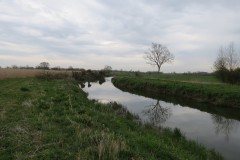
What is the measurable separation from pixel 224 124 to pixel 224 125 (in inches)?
12.4

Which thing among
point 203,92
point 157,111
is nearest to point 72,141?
point 157,111

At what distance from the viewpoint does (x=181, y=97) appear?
1202 inches

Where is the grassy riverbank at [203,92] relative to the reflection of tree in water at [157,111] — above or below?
above

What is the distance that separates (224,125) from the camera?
16.2 m

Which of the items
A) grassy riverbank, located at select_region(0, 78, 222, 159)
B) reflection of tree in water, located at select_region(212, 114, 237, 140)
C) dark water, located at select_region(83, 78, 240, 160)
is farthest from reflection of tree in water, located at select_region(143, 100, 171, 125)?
grassy riverbank, located at select_region(0, 78, 222, 159)

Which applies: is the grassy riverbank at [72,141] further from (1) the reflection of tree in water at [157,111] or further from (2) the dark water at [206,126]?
(1) the reflection of tree in water at [157,111]

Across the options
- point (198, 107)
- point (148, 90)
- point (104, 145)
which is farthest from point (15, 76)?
point (104, 145)

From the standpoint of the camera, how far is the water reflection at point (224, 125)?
566 inches

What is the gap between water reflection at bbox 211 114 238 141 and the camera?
14.4 meters

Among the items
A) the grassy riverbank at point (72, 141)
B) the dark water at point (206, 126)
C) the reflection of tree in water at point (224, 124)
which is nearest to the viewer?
the grassy riverbank at point (72, 141)

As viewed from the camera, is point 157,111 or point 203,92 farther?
point 203,92

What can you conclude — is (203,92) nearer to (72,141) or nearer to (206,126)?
(206,126)

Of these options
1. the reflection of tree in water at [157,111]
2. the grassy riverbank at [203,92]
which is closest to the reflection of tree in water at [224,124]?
the reflection of tree in water at [157,111]

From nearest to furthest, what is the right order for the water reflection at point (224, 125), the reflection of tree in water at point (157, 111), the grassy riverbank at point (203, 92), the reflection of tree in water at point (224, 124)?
1. the water reflection at point (224, 125)
2. the reflection of tree in water at point (224, 124)
3. the reflection of tree in water at point (157, 111)
4. the grassy riverbank at point (203, 92)
